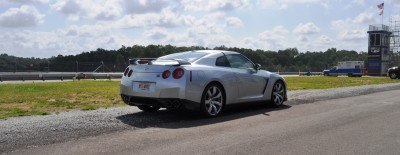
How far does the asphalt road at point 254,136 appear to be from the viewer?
5.77 meters

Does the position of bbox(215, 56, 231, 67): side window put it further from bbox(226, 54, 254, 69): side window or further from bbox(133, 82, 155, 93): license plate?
bbox(133, 82, 155, 93): license plate

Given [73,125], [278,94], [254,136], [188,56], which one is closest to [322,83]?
[278,94]

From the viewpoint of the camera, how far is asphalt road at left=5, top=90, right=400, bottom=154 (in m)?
5.77

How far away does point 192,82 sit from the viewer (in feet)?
27.1

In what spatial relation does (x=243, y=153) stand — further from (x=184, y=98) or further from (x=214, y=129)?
(x=184, y=98)

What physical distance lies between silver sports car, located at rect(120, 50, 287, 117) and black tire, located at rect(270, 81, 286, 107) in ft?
2.36

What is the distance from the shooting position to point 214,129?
24.1 ft

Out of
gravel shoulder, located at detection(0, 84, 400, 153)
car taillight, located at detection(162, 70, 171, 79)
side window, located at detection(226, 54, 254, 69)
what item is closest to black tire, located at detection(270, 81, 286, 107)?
side window, located at detection(226, 54, 254, 69)

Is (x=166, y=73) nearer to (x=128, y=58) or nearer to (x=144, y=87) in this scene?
(x=144, y=87)

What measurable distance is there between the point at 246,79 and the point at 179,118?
1.93m

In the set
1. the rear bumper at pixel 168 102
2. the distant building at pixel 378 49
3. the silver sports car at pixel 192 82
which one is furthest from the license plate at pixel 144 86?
the distant building at pixel 378 49

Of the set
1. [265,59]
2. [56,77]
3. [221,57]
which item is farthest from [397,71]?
[265,59]

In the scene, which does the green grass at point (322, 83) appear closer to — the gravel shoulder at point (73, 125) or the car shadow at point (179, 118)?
the car shadow at point (179, 118)

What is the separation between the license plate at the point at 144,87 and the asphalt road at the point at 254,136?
22.6 inches
